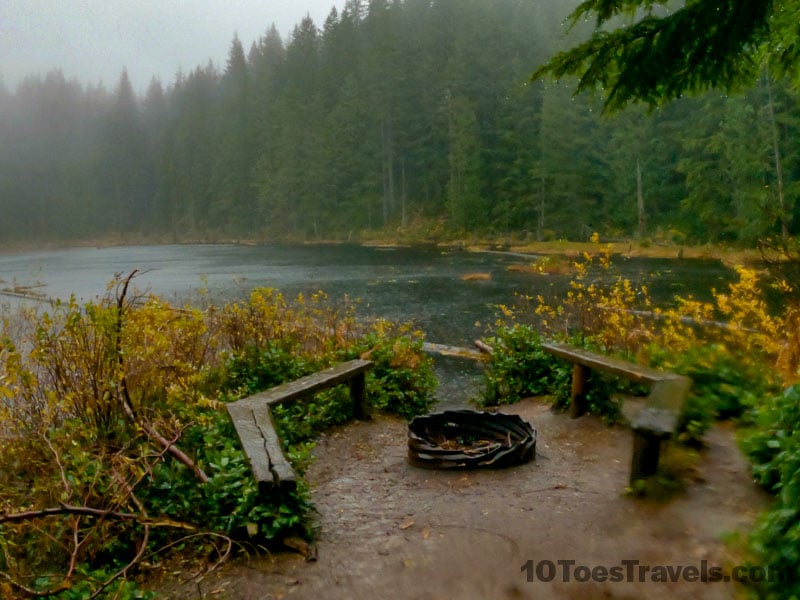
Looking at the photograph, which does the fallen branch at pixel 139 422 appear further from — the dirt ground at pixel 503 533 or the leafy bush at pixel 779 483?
the leafy bush at pixel 779 483

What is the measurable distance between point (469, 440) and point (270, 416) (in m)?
1.72

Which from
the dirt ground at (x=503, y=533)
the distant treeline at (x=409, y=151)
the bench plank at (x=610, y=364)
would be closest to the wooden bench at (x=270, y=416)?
the dirt ground at (x=503, y=533)

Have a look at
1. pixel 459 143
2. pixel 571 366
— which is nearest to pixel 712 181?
pixel 459 143

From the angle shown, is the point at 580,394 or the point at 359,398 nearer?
the point at 580,394

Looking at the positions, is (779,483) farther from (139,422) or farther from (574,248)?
(574,248)

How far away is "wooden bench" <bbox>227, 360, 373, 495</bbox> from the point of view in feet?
10.5

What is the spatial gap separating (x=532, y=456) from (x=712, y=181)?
32715 mm

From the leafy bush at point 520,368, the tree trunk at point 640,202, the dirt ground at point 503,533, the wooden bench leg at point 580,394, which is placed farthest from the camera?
the tree trunk at point 640,202

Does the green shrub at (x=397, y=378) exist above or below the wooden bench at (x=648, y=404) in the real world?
below

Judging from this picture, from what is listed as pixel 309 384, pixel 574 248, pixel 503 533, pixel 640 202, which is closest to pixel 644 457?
pixel 503 533

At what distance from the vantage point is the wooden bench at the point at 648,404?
10.9 ft

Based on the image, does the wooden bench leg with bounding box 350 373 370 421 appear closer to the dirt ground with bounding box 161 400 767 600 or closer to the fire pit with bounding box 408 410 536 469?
the fire pit with bounding box 408 410 536 469

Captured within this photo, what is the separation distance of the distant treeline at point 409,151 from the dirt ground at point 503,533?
8.30m

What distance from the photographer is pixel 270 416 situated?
4168 millimetres
